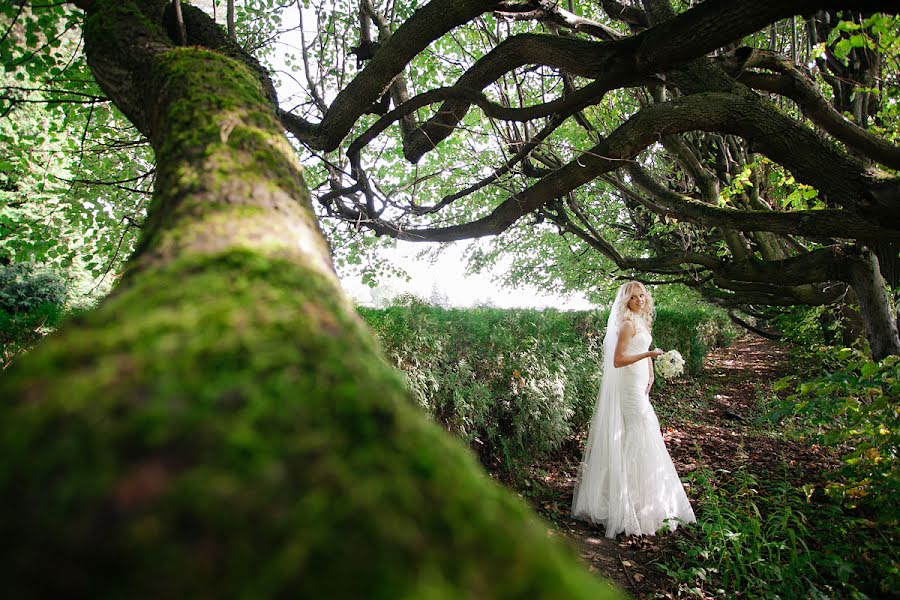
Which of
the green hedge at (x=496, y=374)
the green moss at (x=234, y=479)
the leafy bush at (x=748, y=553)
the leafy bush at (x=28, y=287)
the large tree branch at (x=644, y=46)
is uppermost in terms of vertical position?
the large tree branch at (x=644, y=46)

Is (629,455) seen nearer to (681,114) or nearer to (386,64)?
(681,114)

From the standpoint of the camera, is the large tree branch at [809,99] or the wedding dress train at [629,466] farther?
the wedding dress train at [629,466]

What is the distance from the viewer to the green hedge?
510 centimetres

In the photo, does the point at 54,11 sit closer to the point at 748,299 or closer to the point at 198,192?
the point at 198,192

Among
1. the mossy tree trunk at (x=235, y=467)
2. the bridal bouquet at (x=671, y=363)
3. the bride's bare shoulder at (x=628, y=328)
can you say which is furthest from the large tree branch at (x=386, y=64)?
the bridal bouquet at (x=671, y=363)

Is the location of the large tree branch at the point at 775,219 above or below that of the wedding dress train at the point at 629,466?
above

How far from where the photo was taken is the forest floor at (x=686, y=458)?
3965 millimetres

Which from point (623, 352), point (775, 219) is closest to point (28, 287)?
point (623, 352)

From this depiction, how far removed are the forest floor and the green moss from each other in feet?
12.7

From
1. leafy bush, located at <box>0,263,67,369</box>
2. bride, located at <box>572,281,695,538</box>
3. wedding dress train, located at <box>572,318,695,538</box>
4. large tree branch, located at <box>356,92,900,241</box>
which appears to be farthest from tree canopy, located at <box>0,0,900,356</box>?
leafy bush, located at <box>0,263,67,369</box>

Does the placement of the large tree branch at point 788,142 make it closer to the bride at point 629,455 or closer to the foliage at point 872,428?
the foliage at point 872,428

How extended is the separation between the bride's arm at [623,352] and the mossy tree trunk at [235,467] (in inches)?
187

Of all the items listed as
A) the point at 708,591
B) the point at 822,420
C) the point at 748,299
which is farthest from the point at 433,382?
the point at 748,299

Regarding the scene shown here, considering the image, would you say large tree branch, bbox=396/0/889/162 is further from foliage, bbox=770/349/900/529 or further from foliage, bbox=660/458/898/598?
foliage, bbox=660/458/898/598
